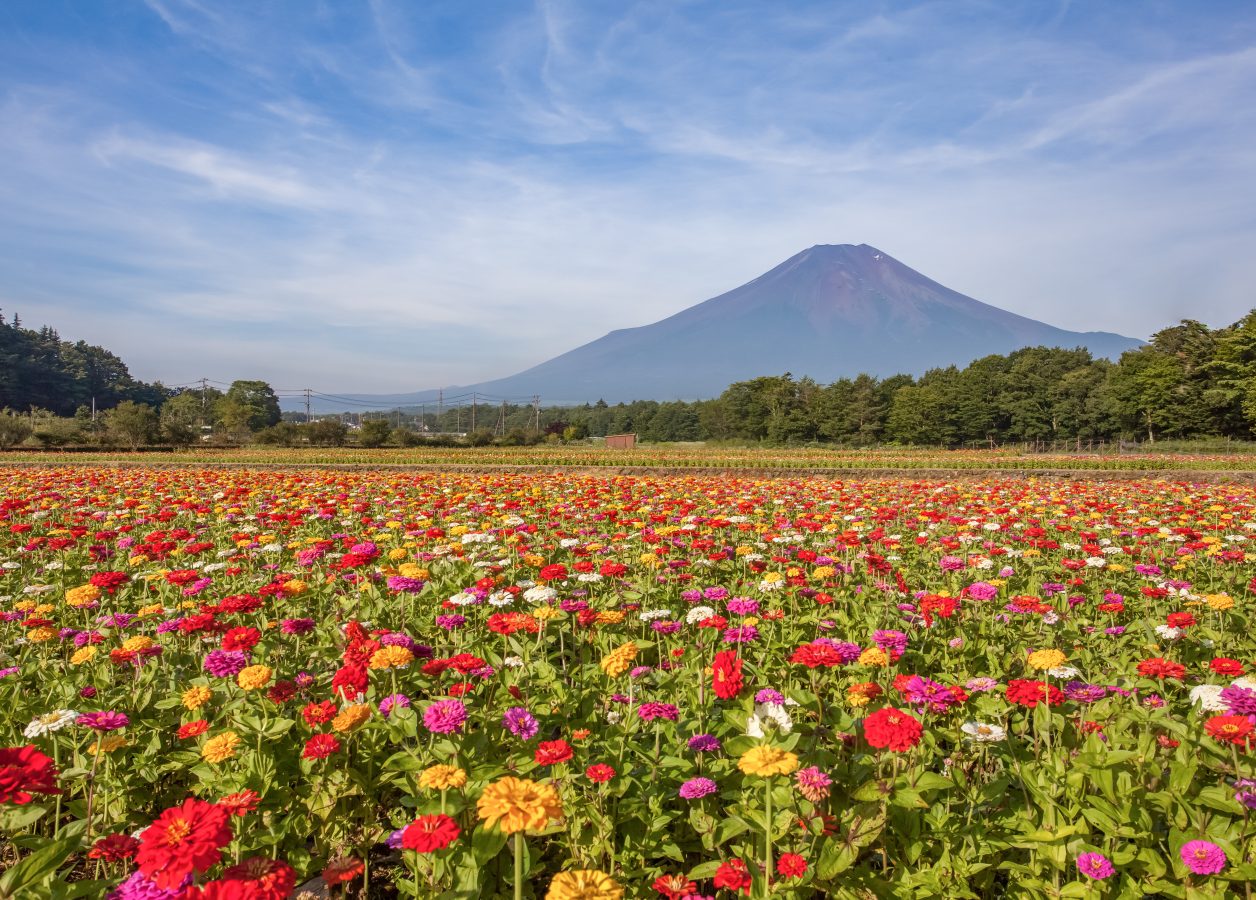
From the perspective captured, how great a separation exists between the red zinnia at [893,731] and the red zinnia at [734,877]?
625mm

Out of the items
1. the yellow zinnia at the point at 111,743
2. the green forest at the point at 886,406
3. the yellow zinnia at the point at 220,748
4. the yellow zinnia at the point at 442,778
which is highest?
the green forest at the point at 886,406

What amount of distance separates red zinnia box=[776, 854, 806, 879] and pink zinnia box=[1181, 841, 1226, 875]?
1240 millimetres

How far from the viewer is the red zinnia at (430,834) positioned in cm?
178

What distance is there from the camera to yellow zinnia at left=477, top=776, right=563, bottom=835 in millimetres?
1615

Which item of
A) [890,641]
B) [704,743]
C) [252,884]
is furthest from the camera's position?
[890,641]

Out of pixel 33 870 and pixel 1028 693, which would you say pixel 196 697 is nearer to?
pixel 33 870

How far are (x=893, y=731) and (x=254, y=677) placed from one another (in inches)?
107

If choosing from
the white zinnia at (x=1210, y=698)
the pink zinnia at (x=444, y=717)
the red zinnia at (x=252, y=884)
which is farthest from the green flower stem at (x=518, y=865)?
the white zinnia at (x=1210, y=698)

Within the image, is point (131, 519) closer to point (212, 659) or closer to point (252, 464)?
point (212, 659)

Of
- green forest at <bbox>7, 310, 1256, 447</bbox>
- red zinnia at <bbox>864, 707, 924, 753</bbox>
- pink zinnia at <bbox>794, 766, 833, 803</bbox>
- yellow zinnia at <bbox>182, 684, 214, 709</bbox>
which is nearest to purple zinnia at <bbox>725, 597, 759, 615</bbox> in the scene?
red zinnia at <bbox>864, 707, 924, 753</bbox>

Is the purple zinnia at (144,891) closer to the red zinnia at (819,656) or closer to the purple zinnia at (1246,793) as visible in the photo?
the red zinnia at (819,656)

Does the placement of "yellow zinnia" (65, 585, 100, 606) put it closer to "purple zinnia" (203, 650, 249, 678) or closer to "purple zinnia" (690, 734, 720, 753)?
"purple zinnia" (203, 650, 249, 678)

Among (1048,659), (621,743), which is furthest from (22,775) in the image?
(1048,659)

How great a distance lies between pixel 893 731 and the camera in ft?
7.34
